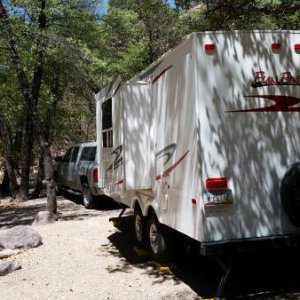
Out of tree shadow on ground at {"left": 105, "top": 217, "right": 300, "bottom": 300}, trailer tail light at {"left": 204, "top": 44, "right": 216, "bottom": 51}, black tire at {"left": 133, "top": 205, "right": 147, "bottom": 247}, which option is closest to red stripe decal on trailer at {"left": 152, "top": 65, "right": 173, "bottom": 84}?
trailer tail light at {"left": 204, "top": 44, "right": 216, "bottom": 51}

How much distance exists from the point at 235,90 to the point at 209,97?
0.32 m

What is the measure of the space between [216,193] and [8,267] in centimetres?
357

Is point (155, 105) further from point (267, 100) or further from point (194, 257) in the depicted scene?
point (194, 257)

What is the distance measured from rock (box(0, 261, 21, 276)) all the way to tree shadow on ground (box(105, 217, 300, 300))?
141cm

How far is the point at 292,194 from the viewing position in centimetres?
573

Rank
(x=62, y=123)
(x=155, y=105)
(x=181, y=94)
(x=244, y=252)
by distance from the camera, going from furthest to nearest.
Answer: (x=62, y=123)
(x=155, y=105)
(x=181, y=94)
(x=244, y=252)

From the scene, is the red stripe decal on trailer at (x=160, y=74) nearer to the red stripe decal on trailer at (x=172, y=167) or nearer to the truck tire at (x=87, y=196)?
the red stripe decal on trailer at (x=172, y=167)

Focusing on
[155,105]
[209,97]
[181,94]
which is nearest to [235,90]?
[209,97]

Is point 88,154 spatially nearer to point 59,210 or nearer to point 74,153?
point 74,153

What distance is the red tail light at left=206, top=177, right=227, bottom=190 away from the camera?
561cm

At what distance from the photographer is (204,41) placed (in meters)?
5.77

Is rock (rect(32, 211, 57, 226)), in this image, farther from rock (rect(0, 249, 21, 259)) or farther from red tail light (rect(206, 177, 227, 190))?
red tail light (rect(206, 177, 227, 190))

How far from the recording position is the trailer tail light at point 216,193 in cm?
560

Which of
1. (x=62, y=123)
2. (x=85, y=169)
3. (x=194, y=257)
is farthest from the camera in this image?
(x=62, y=123)
